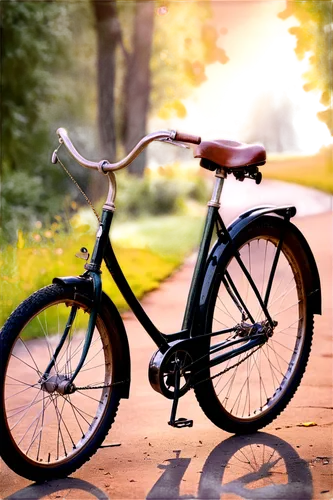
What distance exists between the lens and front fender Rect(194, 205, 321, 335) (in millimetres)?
4656


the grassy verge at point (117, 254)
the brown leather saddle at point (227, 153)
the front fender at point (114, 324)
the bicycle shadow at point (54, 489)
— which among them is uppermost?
the brown leather saddle at point (227, 153)

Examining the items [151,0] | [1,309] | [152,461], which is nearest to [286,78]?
[152,461]

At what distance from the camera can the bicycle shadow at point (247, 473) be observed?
413cm

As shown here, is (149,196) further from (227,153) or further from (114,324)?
(114,324)

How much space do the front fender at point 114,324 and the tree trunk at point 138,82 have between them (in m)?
15.4

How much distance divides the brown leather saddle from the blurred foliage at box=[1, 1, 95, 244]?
10795 millimetres

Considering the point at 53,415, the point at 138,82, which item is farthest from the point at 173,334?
the point at 138,82

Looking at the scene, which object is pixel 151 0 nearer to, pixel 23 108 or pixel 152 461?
pixel 23 108

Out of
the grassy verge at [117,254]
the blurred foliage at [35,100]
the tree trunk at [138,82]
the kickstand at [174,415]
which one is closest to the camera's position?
the kickstand at [174,415]

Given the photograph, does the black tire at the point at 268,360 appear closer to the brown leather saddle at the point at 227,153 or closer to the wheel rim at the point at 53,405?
the brown leather saddle at the point at 227,153

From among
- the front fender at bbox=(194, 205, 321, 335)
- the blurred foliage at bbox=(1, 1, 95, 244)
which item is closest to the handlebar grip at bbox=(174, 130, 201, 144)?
the front fender at bbox=(194, 205, 321, 335)

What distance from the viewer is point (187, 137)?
13.8 feet

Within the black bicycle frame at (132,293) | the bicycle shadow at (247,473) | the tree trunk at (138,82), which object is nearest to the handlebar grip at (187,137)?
the black bicycle frame at (132,293)

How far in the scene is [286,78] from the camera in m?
5.63
